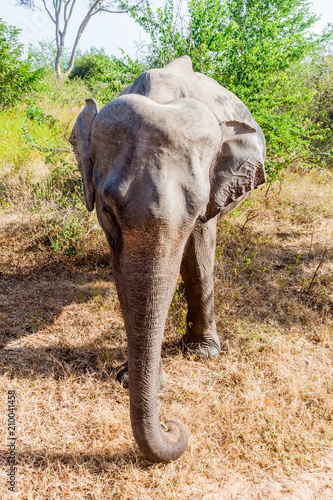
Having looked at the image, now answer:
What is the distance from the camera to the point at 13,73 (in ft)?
34.7

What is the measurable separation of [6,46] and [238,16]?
7.35m

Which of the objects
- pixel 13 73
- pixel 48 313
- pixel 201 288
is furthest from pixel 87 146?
pixel 13 73

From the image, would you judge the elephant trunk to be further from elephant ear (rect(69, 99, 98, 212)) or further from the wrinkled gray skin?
elephant ear (rect(69, 99, 98, 212))

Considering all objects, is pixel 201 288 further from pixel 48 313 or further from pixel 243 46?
pixel 243 46

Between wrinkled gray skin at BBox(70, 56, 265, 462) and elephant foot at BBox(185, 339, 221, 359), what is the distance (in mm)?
1242

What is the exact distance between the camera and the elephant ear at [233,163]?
8.13ft

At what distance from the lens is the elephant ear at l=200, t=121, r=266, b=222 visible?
2479 mm

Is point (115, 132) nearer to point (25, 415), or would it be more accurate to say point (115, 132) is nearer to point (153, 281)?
point (153, 281)

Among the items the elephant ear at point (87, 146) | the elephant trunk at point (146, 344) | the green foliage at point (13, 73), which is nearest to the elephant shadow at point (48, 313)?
the elephant trunk at point (146, 344)

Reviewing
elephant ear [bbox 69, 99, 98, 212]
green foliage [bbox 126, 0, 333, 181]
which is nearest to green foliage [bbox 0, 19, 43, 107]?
green foliage [bbox 126, 0, 333, 181]

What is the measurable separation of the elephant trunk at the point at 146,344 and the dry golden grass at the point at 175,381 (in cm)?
64

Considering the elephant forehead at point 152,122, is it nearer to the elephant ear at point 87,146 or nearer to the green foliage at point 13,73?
the elephant ear at point 87,146

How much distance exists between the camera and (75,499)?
2383 mm

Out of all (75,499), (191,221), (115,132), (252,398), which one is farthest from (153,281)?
(252,398)
